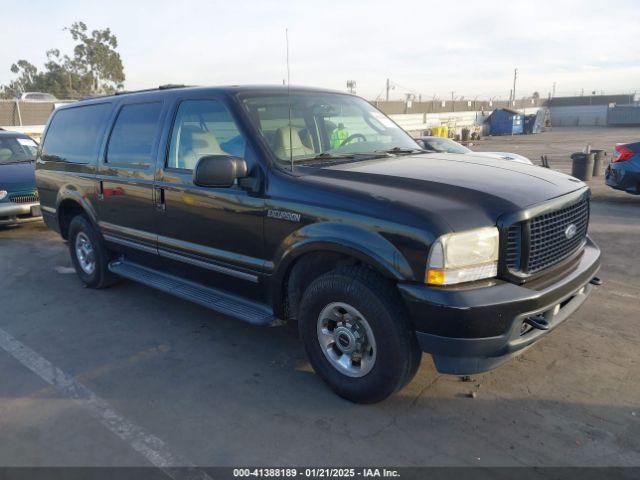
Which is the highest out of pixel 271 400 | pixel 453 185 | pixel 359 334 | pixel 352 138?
pixel 352 138

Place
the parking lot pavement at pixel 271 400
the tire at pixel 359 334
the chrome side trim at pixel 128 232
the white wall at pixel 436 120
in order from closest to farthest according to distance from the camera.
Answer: the parking lot pavement at pixel 271 400, the tire at pixel 359 334, the chrome side trim at pixel 128 232, the white wall at pixel 436 120

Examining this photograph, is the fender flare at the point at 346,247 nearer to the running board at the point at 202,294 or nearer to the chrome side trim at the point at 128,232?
the running board at the point at 202,294

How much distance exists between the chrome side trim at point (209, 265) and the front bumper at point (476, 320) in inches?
52.7

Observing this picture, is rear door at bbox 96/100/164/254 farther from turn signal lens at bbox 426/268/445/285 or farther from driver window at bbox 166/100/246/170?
turn signal lens at bbox 426/268/445/285

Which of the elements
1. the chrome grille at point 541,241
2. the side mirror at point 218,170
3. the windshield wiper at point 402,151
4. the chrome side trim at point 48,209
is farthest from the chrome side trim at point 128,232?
the chrome grille at point 541,241

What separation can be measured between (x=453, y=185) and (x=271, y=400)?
1.77 m

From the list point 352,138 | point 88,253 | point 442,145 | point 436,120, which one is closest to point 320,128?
point 352,138

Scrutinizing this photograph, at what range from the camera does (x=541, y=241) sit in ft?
10.1

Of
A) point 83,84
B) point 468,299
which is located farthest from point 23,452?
point 83,84

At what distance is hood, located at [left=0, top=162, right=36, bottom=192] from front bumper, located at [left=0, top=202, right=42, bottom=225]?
0.25 m

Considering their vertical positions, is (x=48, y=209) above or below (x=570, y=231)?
below

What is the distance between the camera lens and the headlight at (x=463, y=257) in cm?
277

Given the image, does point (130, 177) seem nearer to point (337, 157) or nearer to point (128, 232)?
point (128, 232)

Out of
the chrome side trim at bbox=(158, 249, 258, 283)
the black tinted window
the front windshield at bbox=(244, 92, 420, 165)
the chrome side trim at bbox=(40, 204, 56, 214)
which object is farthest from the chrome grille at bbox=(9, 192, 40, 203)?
the front windshield at bbox=(244, 92, 420, 165)
